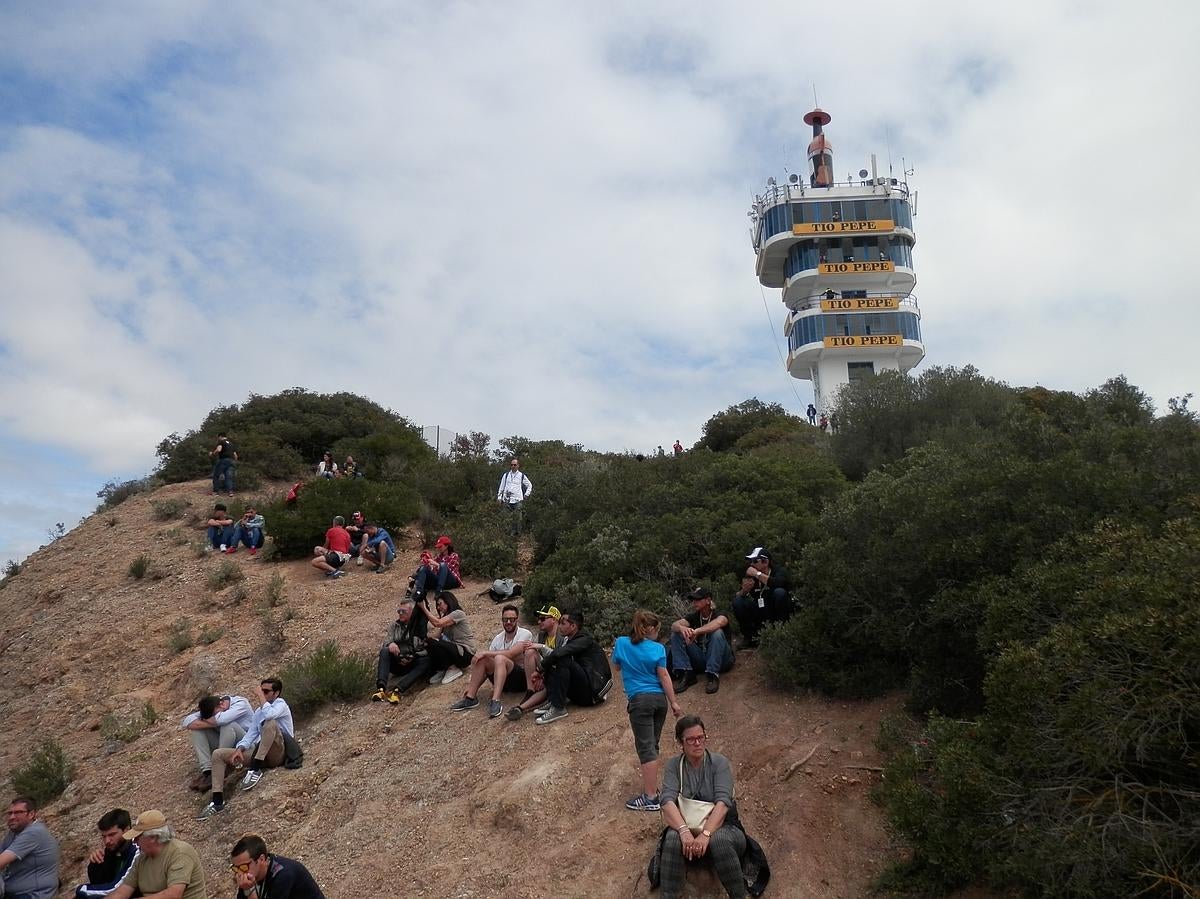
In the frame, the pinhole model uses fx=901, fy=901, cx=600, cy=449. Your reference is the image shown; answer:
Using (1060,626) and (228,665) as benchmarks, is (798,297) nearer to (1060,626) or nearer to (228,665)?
(228,665)

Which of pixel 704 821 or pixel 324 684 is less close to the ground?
pixel 324 684

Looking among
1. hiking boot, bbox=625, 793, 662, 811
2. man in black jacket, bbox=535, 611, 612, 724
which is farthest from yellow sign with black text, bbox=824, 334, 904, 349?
hiking boot, bbox=625, 793, 662, 811

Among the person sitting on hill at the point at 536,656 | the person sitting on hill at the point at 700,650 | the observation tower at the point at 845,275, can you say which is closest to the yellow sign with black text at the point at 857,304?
the observation tower at the point at 845,275

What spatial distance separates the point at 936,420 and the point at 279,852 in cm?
1471

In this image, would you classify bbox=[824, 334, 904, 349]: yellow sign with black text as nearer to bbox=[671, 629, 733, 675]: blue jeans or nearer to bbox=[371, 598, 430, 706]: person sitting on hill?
bbox=[371, 598, 430, 706]: person sitting on hill

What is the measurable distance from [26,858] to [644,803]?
16.3 ft

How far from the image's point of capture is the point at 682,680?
860 centimetres

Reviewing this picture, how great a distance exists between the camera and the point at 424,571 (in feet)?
36.9

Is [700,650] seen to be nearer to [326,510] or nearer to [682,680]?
[682,680]

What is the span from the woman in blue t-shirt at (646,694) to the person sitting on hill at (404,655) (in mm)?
4157

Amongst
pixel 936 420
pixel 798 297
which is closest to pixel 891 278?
pixel 798 297

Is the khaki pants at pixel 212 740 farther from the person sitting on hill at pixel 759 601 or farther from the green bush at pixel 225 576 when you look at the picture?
the green bush at pixel 225 576

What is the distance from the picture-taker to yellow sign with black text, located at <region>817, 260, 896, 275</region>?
44938 mm

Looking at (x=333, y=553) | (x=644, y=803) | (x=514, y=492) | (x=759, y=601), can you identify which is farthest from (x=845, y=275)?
(x=644, y=803)
